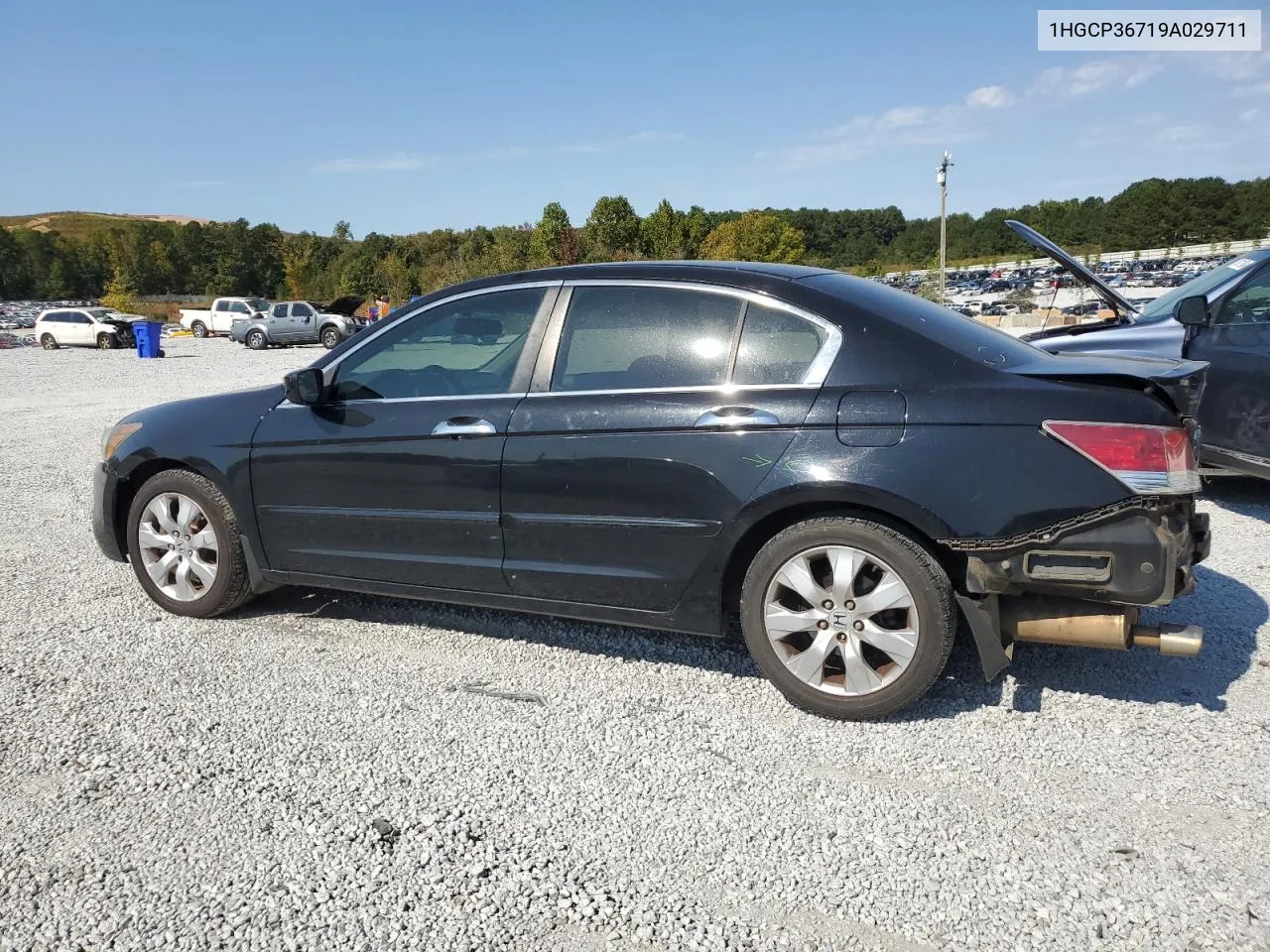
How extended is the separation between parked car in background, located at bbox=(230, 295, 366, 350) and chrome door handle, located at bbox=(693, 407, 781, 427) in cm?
3274

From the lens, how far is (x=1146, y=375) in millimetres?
3150

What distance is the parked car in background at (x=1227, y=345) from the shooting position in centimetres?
604

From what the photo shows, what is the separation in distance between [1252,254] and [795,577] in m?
4.98

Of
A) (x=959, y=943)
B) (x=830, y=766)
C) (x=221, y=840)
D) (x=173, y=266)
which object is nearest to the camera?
(x=959, y=943)

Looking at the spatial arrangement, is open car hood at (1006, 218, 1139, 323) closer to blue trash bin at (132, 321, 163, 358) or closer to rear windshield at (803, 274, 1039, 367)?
rear windshield at (803, 274, 1039, 367)

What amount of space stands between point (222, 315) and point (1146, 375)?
46544 mm

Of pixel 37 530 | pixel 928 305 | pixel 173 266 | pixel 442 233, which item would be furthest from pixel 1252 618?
pixel 173 266

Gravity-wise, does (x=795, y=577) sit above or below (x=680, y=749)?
above

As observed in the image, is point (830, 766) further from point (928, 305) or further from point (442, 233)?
point (442, 233)

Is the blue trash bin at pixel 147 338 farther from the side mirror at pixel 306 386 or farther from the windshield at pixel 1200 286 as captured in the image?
the windshield at pixel 1200 286

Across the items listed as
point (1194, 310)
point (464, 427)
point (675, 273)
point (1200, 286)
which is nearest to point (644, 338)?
point (675, 273)

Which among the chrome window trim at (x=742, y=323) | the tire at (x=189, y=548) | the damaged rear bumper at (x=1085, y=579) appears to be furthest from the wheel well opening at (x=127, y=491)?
the damaged rear bumper at (x=1085, y=579)

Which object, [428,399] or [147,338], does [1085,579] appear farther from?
[147,338]

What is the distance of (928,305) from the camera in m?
3.92
